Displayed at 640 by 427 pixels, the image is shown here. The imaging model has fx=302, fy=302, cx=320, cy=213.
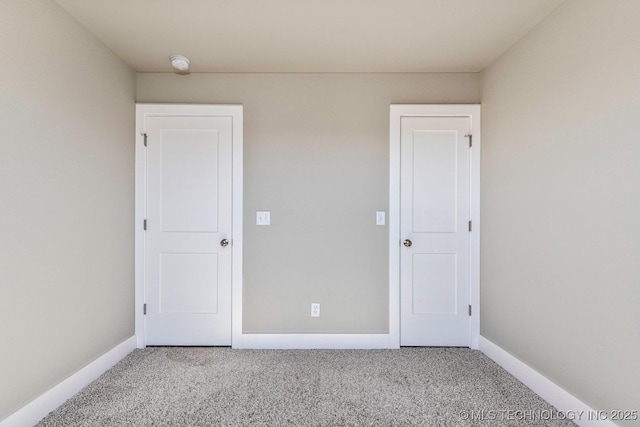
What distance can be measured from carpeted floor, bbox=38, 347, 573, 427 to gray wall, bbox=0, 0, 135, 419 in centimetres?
37

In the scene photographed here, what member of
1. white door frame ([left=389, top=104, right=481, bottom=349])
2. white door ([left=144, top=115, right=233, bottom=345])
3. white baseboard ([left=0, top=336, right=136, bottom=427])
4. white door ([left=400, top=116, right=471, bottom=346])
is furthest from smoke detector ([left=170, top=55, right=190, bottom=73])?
white baseboard ([left=0, top=336, right=136, bottom=427])

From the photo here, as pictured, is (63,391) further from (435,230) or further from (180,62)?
(435,230)

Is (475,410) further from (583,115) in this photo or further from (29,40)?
(29,40)

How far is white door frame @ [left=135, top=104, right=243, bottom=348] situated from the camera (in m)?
2.62

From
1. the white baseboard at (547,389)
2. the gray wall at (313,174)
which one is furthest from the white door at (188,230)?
the white baseboard at (547,389)

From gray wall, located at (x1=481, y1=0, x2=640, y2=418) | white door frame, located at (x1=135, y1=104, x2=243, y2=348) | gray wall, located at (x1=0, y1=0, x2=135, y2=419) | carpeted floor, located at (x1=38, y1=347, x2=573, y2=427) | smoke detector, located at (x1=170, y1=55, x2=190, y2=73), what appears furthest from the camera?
white door frame, located at (x1=135, y1=104, x2=243, y2=348)

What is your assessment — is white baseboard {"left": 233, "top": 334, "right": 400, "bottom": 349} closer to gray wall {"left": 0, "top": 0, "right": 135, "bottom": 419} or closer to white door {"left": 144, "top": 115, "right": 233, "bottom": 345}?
white door {"left": 144, "top": 115, "right": 233, "bottom": 345}

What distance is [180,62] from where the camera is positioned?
239cm

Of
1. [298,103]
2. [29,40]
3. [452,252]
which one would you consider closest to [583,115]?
[452,252]

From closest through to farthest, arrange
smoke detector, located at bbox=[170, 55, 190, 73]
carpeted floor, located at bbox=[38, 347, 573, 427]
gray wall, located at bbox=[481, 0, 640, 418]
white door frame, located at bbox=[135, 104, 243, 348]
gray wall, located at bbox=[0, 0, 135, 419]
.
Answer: gray wall, located at bbox=[481, 0, 640, 418] < gray wall, located at bbox=[0, 0, 135, 419] < carpeted floor, located at bbox=[38, 347, 573, 427] < smoke detector, located at bbox=[170, 55, 190, 73] < white door frame, located at bbox=[135, 104, 243, 348]

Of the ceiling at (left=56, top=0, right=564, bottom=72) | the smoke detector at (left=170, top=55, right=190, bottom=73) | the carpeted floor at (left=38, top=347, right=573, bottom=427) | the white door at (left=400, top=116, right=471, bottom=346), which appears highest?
the ceiling at (left=56, top=0, right=564, bottom=72)

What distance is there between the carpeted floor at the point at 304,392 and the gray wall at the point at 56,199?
0.37 m

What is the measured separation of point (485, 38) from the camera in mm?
2139

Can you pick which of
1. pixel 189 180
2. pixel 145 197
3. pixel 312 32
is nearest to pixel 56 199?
pixel 145 197
